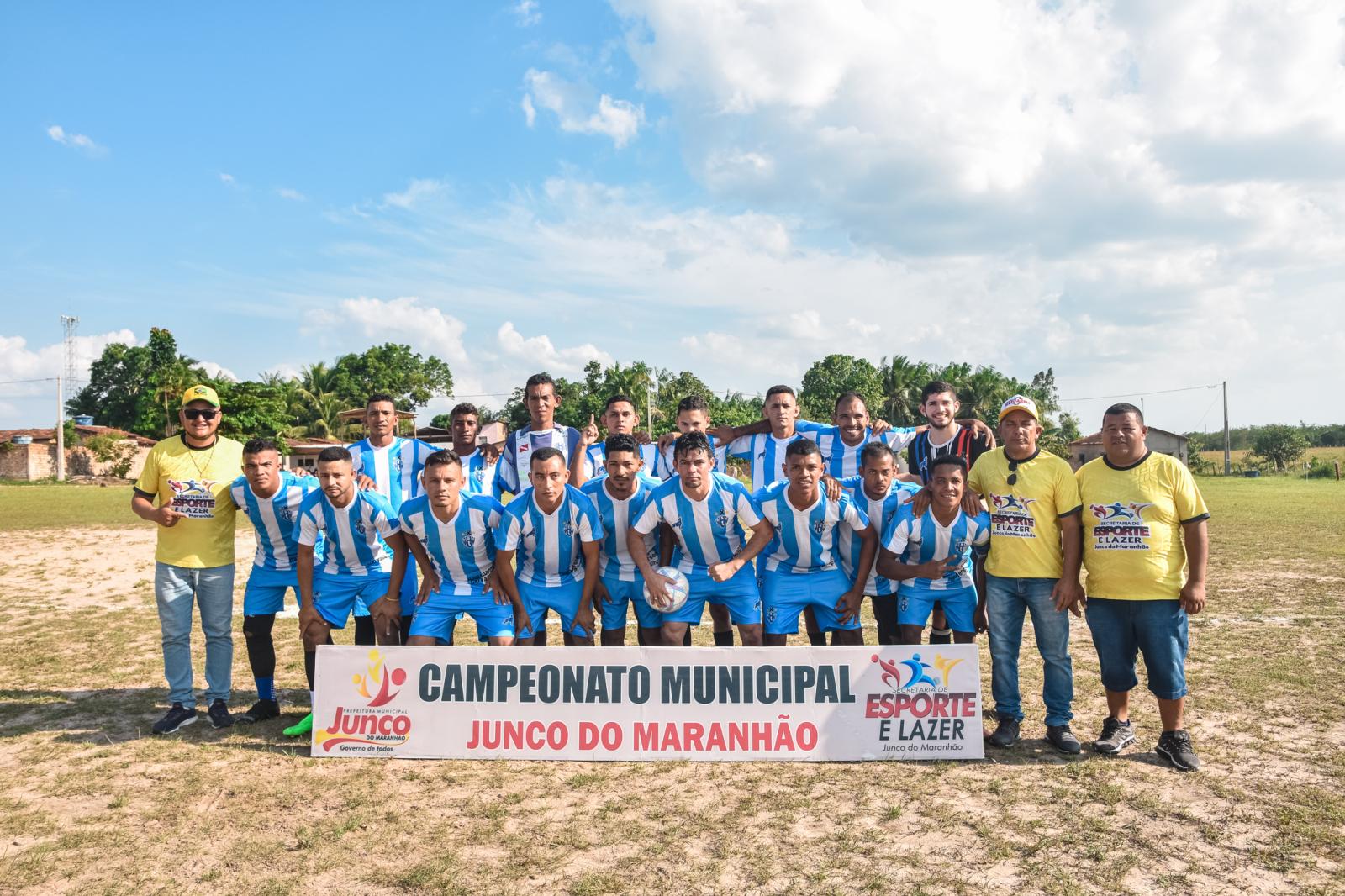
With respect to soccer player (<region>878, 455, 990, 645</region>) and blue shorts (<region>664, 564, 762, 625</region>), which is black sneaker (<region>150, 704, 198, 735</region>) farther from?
soccer player (<region>878, 455, 990, 645</region>)

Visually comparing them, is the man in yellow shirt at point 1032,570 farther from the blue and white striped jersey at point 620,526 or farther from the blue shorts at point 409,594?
the blue shorts at point 409,594

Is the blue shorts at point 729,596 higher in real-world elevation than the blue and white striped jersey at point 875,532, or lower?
lower

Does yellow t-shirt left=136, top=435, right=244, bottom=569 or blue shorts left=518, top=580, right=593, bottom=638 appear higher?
yellow t-shirt left=136, top=435, right=244, bottom=569

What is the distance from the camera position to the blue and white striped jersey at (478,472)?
7562mm

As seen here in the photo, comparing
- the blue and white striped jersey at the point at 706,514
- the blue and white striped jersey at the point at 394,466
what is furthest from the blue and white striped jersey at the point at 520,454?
the blue and white striped jersey at the point at 706,514

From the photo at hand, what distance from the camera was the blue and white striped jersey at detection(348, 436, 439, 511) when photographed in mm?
7070

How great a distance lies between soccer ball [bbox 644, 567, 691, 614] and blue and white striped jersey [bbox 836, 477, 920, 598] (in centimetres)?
121

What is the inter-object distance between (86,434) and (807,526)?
64589mm

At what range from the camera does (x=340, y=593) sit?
245 inches

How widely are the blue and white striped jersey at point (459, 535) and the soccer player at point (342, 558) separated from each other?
178 mm

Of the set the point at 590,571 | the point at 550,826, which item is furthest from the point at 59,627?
the point at 550,826

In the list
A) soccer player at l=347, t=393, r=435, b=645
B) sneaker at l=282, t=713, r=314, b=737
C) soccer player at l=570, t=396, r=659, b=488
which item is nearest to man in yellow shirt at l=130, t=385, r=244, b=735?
sneaker at l=282, t=713, r=314, b=737

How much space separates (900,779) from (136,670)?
22.7 ft

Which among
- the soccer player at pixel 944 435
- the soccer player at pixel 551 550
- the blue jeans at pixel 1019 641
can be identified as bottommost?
the blue jeans at pixel 1019 641
